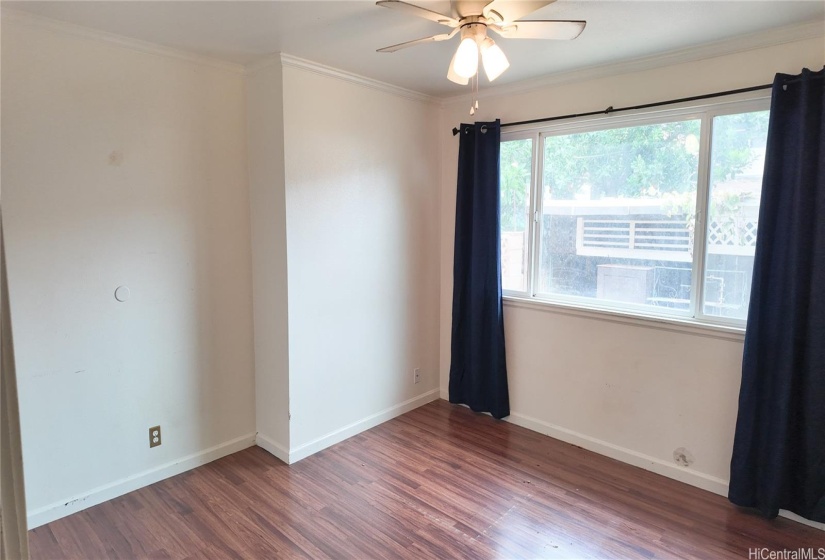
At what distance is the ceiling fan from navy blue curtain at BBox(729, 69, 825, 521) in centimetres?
132

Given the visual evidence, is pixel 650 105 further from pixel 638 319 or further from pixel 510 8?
pixel 510 8

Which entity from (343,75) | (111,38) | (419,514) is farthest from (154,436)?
(343,75)

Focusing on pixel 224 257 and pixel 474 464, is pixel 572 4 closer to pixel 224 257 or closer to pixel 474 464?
pixel 224 257

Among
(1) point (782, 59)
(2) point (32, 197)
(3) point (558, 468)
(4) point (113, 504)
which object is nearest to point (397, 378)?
(3) point (558, 468)

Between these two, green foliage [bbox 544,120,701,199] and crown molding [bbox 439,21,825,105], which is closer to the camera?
crown molding [bbox 439,21,825,105]

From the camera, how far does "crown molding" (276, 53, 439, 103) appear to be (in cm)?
281

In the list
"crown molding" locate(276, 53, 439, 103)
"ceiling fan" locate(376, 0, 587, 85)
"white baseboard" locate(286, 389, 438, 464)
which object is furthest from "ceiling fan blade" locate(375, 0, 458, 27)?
"white baseboard" locate(286, 389, 438, 464)

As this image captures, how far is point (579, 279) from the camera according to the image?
330 centimetres

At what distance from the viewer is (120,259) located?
260 cm

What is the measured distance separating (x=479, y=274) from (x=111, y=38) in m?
2.67

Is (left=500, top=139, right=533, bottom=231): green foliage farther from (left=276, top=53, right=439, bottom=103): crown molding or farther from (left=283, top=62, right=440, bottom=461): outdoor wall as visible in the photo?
(left=276, top=53, right=439, bottom=103): crown molding

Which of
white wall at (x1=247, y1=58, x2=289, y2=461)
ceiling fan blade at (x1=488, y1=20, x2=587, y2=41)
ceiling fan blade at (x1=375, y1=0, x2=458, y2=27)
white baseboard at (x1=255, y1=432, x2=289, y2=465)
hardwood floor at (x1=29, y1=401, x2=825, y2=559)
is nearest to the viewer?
ceiling fan blade at (x1=375, y1=0, x2=458, y2=27)

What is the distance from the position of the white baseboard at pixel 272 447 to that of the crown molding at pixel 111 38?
2.38 metres

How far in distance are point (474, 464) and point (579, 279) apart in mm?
1430
